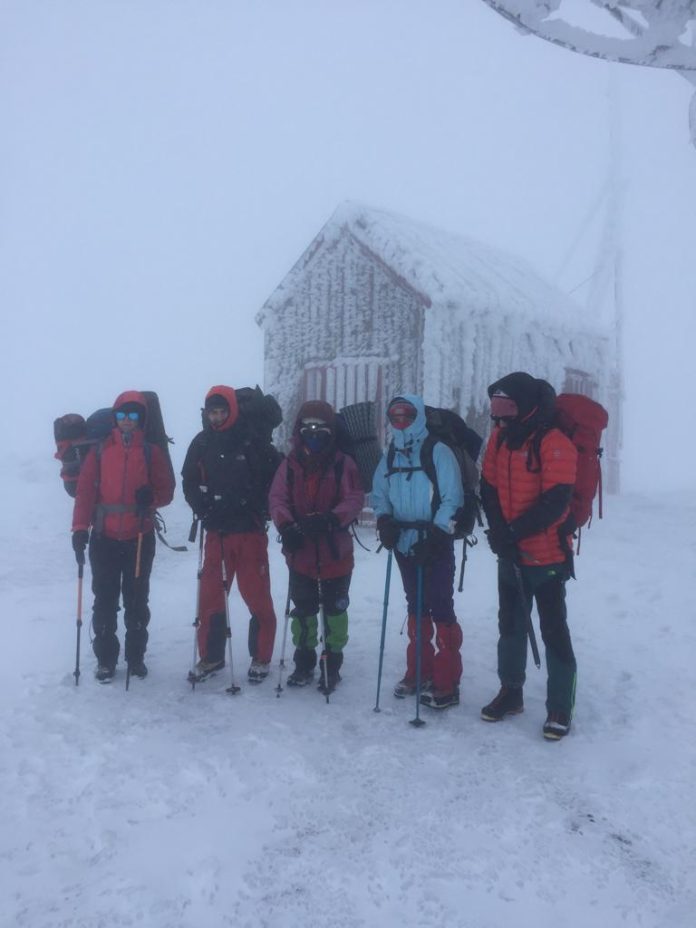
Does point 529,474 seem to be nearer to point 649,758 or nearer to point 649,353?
point 649,758

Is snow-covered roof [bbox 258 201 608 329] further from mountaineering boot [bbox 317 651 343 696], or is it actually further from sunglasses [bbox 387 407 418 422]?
mountaineering boot [bbox 317 651 343 696]

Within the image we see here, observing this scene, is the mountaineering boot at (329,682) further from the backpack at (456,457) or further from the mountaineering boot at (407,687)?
the backpack at (456,457)

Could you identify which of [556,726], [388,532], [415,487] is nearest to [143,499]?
[388,532]

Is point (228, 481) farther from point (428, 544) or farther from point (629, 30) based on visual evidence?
point (629, 30)

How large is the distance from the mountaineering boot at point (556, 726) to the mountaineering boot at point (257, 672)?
2.11m

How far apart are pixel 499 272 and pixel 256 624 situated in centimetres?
1095

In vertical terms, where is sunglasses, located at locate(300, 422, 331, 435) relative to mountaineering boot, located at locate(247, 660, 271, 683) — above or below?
above

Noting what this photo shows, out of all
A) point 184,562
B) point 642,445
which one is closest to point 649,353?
point 642,445

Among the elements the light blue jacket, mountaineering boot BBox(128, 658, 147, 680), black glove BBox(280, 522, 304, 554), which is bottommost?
mountaineering boot BBox(128, 658, 147, 680)

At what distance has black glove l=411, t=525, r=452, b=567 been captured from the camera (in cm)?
477

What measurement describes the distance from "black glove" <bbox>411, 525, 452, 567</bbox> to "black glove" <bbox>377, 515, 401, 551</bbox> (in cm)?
16

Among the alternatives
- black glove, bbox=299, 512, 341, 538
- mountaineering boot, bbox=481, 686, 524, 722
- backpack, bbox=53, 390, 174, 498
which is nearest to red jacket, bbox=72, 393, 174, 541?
backpack, bbox=53, 390, 174, 498

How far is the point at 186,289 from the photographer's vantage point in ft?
616

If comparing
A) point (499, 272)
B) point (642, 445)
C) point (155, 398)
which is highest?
point (499, 272)
